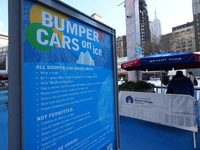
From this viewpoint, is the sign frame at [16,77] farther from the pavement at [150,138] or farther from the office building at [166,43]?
the office building at [166,43]

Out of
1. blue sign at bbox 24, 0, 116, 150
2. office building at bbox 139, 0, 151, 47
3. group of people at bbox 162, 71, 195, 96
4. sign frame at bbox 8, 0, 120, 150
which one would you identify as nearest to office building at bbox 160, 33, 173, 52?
group of people at bbox 162, 71, 195, 96

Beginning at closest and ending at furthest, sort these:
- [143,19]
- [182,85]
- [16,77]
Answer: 1. [16,77]
2. [182,85]
3. [143,19]

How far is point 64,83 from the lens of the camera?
1281mm

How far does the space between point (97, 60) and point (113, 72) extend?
1.34 feet

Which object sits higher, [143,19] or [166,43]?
[143,19]

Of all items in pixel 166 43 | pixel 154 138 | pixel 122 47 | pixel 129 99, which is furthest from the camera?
pixel 122 47

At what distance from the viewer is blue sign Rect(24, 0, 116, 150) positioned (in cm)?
106

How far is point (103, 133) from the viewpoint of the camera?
68.9 inches

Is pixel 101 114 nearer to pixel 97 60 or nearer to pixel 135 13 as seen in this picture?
pixel 97 60

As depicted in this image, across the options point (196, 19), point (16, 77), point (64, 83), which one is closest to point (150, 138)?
point (64, 83)

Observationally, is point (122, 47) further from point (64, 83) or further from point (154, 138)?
point (64, 83)

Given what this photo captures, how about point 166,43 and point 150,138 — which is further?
point 166,43

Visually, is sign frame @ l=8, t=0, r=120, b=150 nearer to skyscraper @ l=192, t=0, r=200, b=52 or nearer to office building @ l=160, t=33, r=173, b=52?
office building @ l=160, t=33, r=173, b=52

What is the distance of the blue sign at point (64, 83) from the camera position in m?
1.06
